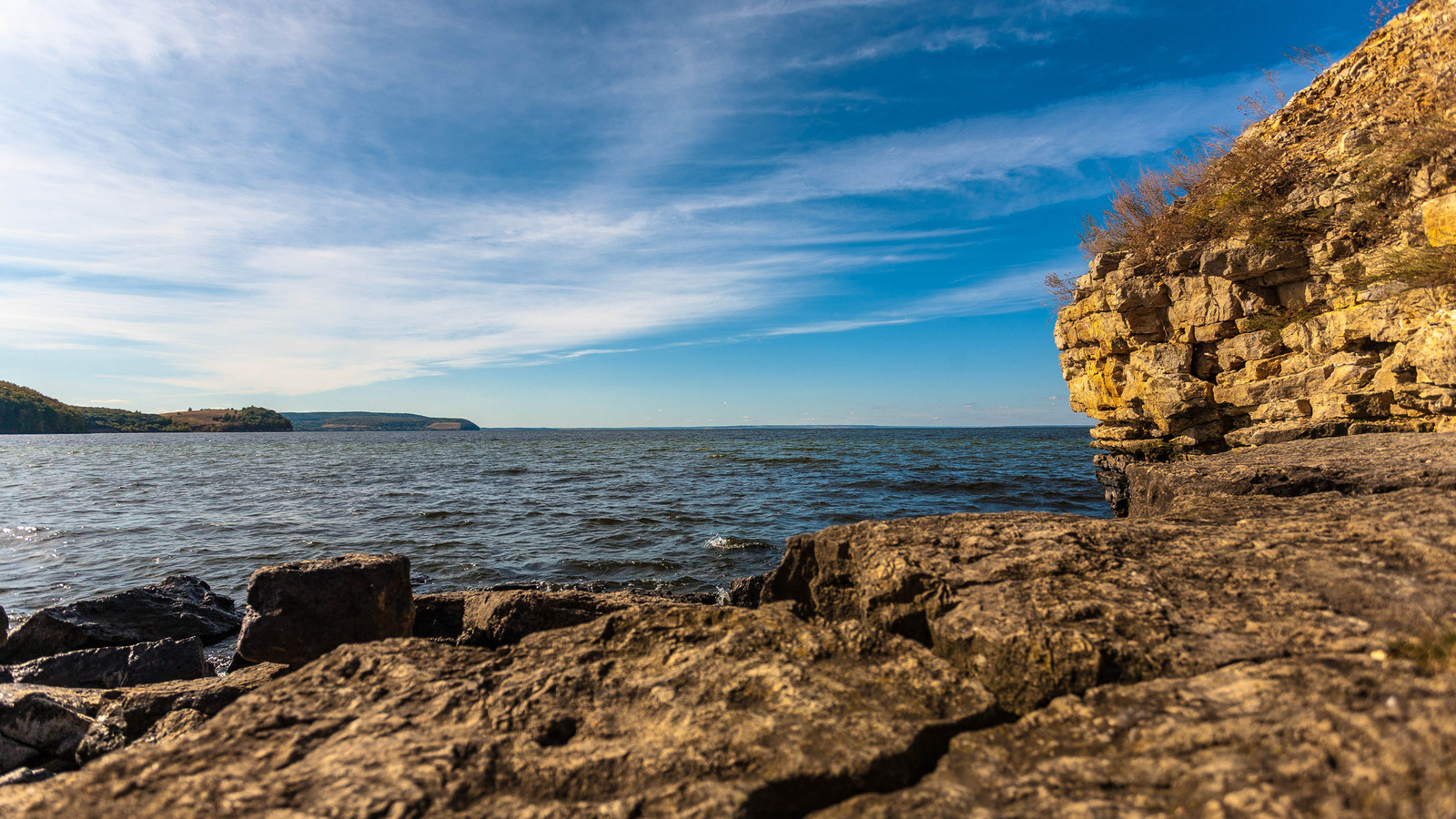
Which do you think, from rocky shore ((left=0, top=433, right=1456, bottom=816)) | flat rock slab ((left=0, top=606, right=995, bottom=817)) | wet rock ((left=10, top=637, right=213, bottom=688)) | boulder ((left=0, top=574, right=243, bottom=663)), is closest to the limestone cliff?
rocky shore ((left=0, top=433, right=1456, bottom=816))

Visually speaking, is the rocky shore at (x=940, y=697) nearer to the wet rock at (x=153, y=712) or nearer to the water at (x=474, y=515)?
the wet rock at (x=153, y=712)

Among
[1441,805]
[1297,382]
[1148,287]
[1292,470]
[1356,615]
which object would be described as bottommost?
[1441,805]

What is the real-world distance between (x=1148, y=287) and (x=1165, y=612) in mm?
11936

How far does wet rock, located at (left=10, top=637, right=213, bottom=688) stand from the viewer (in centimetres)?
734

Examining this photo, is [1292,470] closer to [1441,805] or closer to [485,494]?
[1441,805]

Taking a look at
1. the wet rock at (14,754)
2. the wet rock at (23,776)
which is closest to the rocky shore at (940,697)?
the wet rock at (23,776)

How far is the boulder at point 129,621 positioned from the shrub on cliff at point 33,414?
A: 175 meters

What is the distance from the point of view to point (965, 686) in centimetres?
260

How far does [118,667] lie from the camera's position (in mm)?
7539

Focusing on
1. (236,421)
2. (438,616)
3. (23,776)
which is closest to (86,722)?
(23,776)

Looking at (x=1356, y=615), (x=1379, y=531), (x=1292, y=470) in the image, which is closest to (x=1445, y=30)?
(x=1292, y=470)

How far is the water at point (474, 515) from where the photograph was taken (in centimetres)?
1266

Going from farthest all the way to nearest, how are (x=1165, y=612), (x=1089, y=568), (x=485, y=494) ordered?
(x=485, y=494) → (x=1089, y=568) → (x=1165, y=612)

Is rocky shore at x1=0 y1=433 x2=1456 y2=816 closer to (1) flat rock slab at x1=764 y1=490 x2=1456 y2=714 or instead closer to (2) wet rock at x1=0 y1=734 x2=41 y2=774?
(1) flat rock slab at x1=764 y1=490 x2=1456 y2=714
